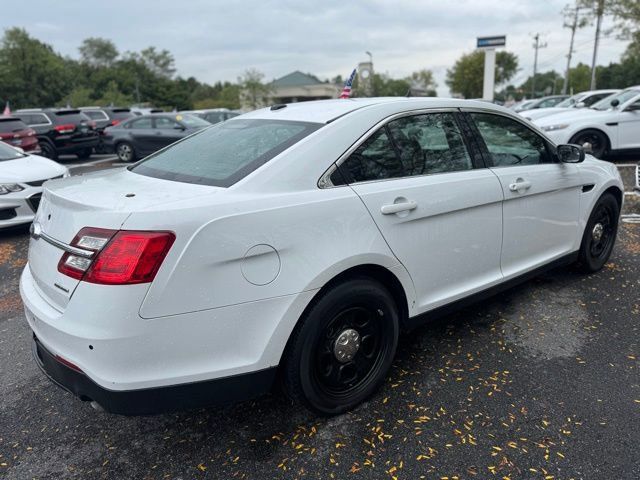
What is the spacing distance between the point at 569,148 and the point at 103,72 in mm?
79399

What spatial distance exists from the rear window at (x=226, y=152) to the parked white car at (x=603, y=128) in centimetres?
866

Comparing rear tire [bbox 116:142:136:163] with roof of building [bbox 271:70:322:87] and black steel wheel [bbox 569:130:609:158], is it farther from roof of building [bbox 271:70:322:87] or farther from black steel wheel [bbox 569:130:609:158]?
roof of building [bbox 271:70:322:87]

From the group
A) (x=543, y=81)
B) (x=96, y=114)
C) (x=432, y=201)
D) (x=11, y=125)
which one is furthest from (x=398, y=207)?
(x=543, y=81)

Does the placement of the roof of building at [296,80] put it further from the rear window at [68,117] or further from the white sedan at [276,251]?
the white sedan at [276,251]

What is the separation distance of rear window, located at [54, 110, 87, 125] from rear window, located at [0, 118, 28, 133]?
10.0ft

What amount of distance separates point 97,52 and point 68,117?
78.4 meters

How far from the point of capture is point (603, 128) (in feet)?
32.6

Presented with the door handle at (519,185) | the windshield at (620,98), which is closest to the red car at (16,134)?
the door handle at (519,185)

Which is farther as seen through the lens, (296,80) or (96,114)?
(296,80)

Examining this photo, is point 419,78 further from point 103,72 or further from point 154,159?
point 154,159

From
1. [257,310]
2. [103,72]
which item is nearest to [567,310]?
[257,310]

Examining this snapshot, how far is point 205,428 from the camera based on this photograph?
8.42ft

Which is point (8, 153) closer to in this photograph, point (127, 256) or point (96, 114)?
point (127, 256)

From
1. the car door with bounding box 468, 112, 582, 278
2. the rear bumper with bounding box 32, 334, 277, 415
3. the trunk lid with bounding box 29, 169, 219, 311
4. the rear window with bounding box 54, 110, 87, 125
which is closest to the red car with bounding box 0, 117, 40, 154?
the rear window with bounding box 54, 110, 87, 125
